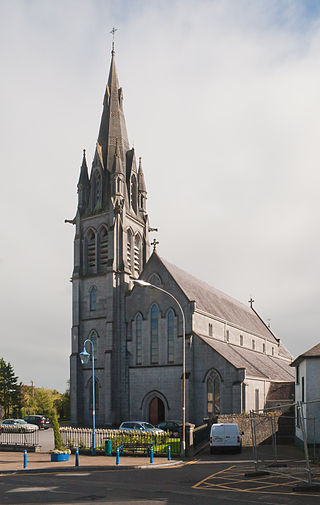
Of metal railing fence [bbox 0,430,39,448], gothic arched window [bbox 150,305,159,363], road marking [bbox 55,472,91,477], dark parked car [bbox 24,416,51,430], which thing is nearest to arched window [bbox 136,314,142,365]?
gothic arched window [bbox 150,305,159,363]

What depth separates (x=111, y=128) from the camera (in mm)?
62531

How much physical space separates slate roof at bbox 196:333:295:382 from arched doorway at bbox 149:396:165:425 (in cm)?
719

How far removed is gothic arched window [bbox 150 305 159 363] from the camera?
50406 mm

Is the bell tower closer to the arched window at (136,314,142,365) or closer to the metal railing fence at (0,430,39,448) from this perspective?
the arched window at (136,314,142,365)

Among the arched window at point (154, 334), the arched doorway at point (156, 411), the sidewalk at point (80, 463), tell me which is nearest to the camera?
the sidewalk at point (80, 463)

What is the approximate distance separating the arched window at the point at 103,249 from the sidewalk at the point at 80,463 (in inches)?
1027

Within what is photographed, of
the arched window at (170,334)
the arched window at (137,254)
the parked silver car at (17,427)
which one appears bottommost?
the parked silver car at (17,427)

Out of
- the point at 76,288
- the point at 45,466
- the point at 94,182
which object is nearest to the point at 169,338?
the point at 76,288

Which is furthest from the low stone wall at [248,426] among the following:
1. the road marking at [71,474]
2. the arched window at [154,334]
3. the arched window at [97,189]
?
the arched window at [97,189]

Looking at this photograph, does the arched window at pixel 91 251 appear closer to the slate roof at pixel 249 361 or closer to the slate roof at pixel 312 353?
the slate roof at pixel 249 361

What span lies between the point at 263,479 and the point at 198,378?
→ 2638 cm

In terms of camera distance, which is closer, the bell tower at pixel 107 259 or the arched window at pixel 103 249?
the bell tower at pixel 107 259

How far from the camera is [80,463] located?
26.8 metres

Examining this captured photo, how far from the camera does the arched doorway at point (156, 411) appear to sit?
4953 cm
